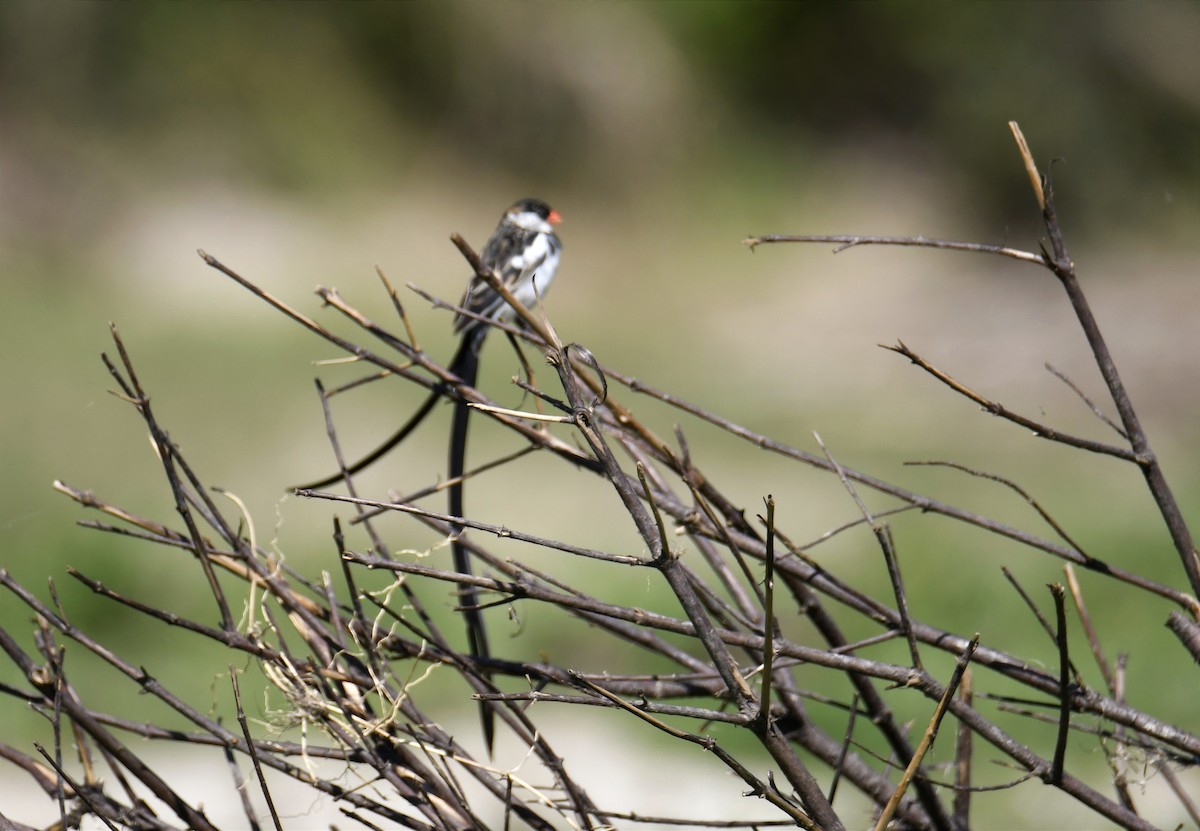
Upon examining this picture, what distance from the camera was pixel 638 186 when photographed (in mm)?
8109

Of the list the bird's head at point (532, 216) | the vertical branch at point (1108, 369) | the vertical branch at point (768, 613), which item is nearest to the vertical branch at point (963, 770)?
the vertical branch at point (1108, 369)

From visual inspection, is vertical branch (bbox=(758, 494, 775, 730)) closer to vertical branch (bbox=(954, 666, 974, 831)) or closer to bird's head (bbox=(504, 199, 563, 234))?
vertical branch (bbox=(954, 666, 974, 831))

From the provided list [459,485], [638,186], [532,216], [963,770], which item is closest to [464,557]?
[459,485]

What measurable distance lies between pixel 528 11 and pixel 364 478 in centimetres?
338

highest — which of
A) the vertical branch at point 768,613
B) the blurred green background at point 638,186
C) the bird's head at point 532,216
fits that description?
the blurred green background at point 638,186

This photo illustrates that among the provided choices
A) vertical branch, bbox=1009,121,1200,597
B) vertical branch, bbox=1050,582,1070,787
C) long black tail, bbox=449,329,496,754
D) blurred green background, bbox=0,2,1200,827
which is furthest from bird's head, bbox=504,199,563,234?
blurred green background, bbox=0,2,1200,827

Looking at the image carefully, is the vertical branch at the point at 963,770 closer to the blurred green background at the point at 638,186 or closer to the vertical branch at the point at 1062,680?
the vertical branch at the point at 1062,680

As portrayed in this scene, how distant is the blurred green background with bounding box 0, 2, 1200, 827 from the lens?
21.6 feet

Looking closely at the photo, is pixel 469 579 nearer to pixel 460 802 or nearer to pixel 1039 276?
pixel 460 802

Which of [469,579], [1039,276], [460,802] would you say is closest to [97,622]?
[460,802]

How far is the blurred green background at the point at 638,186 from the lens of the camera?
21.6ft

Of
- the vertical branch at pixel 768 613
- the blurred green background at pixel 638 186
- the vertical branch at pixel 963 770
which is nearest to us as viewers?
the vertical branch at pixel 768 613

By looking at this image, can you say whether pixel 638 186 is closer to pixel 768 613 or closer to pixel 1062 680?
Answer: pixel 1062 680

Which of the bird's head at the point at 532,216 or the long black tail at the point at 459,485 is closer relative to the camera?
the long black tail at the point at 459,485
